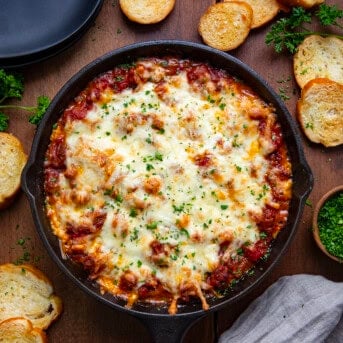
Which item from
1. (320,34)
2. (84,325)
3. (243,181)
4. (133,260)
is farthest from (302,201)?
(84,325)

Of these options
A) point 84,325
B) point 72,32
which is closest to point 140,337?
point 84,325

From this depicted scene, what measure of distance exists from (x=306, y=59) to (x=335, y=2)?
51 centimetres

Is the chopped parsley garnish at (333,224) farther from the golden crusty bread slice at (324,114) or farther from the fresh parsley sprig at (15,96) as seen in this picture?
the fresh parsley sprig at (15,96)

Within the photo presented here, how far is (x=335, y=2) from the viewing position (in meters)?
4.89

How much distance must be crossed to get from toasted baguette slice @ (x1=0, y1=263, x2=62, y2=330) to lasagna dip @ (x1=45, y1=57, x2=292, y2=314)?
20.2 inches

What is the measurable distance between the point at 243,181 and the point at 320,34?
1.40 meters

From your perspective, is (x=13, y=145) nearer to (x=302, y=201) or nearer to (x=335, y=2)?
(x=302, y=201)

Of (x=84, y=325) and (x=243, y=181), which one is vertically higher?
(x=243, y=181)

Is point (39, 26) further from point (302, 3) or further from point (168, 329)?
point (168, 329)

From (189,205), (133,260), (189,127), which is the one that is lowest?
(133,260)

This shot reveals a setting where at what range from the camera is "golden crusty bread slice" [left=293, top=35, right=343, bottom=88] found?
4.81 m

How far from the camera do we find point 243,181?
4.27 m

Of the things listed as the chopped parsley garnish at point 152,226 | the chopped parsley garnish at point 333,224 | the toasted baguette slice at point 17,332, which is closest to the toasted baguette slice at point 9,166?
the toasted baguette slice at point 17,332

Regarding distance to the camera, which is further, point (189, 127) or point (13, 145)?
point (13, 145)
